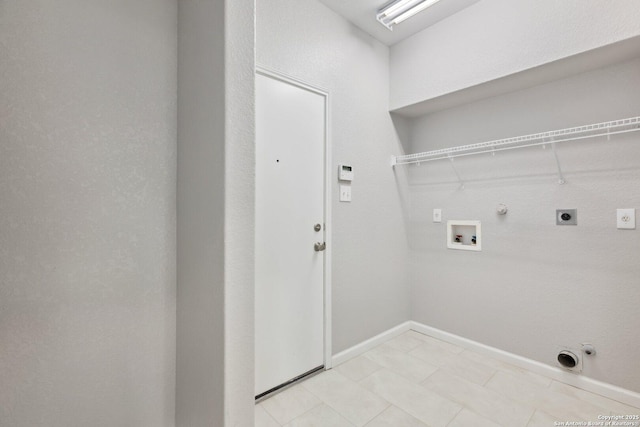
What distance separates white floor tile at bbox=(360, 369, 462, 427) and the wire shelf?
5.96 feet

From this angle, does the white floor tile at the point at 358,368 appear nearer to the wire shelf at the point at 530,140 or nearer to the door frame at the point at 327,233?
the door frame at the point at 327,233

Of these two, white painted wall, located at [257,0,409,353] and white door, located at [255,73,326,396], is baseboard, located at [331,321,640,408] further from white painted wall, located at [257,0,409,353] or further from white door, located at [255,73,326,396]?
white door, located at [255,73,326,396]

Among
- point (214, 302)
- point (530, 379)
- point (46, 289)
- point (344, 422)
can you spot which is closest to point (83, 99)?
point (46, 289)

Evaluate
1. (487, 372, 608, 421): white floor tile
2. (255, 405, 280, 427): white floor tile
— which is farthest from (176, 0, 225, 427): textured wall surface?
(487, 372, 608, 421): white floor tile

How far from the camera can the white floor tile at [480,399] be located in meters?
1.58

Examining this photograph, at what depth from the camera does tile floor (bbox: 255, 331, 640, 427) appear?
1577 millimetres

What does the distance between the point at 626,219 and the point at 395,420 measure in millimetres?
1872

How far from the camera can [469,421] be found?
5.10 ft

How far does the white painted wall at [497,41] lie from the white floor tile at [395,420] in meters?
2.30

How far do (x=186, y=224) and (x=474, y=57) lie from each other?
2.31 meters

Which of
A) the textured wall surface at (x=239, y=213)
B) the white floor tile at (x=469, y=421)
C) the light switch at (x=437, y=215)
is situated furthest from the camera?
the light switch at (x=437, y=215)

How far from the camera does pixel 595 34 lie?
161cm

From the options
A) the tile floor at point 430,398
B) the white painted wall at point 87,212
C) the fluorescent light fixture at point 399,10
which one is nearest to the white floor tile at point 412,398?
the tile floor at point 430,398

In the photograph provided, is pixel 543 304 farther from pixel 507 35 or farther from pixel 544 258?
pixel 507 35
